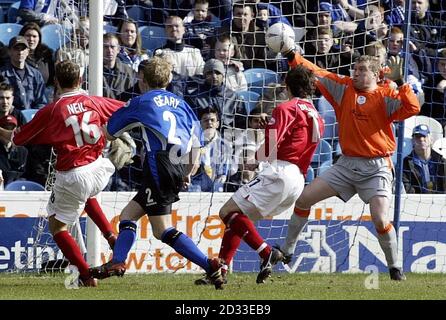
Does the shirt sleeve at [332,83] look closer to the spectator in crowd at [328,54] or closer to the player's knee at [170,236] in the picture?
the spectator in crowd at [328,54]

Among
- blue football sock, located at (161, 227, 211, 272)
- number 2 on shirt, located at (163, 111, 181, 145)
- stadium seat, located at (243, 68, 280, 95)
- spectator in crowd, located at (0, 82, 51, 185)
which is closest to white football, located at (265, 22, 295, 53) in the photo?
number 2 on shirt, located at (163, 111, 181, 145)

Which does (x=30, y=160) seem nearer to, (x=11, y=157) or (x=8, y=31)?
(x=11, y=157)

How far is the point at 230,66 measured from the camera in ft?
43.0

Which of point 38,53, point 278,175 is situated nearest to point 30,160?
point 38,53

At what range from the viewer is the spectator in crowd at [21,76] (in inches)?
516

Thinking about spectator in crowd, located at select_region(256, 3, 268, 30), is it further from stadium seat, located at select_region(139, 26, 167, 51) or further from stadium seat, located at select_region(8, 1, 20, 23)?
stadium seat, located at select_region(8, 1, 20, 23)

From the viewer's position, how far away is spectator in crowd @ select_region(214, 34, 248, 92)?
1290 cm

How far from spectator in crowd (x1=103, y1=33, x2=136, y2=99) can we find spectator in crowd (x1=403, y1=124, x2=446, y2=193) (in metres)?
3.44

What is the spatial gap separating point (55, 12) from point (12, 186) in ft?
9.27

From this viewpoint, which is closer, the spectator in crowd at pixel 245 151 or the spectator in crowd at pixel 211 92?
the spectator in crowd at pixel 245 151

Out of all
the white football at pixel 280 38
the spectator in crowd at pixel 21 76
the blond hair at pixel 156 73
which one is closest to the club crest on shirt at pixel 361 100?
the white football at pixel 280 38

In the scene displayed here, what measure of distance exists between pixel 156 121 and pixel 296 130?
1417 millimetres

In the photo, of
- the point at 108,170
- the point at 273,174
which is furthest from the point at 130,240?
the point at 273,174

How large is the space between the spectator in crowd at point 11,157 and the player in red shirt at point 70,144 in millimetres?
3374
